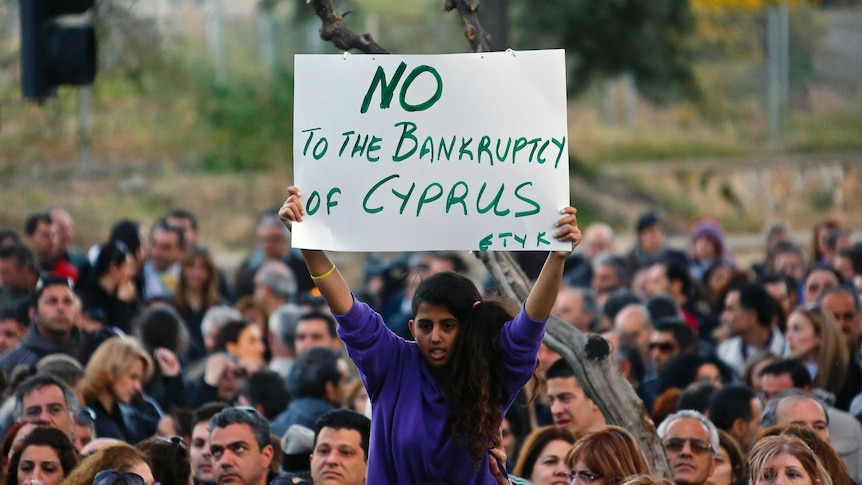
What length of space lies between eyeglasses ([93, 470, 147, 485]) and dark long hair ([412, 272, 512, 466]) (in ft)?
4.53

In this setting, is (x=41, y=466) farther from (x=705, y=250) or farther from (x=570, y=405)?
(x=705, y=250)

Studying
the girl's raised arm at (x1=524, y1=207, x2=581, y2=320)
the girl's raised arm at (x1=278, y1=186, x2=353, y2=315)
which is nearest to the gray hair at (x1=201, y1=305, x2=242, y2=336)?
the girl's raised arm at (x1=278, y1=186, x2=353, y2=315)

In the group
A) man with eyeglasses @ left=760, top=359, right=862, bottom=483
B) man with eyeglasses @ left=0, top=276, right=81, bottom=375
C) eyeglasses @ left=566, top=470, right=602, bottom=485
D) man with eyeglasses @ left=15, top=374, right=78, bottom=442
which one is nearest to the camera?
eyeglasses @ left=566, top=470, right=602, bottom=485

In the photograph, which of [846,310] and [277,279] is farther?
[277,279]

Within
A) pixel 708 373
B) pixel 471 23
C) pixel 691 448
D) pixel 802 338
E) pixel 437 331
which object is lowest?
pixel 691 448

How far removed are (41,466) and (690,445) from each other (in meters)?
2.76

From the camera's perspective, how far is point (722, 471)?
7.15 metres

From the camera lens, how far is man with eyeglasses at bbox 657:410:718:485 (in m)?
6.88

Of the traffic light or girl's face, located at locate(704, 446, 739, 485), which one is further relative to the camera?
A: the traffic light

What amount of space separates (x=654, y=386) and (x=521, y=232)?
12.3ft

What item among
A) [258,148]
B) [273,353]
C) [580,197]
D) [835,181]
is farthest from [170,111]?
[273,353]

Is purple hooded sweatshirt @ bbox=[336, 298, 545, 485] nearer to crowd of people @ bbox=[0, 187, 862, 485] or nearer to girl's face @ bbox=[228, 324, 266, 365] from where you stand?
crowd of people @ bbox=[0, 187, 862, 485]

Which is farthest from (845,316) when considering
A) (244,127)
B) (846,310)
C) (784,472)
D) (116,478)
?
(244,127)

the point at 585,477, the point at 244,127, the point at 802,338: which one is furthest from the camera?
the point at 244,127
